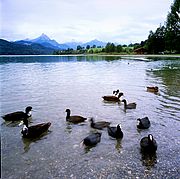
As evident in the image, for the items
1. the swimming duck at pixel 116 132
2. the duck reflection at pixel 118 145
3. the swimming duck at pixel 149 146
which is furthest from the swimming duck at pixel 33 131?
the swimming duck at pixel 149 146

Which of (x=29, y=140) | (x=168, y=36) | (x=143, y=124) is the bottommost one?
(x=29, y=140)

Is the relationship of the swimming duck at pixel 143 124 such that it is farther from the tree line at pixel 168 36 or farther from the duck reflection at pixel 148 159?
the tree line at pixel 168 36

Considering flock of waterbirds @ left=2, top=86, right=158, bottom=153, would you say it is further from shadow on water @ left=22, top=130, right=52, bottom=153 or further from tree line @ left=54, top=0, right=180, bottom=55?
tree line @ left=54, top=0, right=180, bottom=55

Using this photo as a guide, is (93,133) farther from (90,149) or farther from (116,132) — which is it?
(90,149)

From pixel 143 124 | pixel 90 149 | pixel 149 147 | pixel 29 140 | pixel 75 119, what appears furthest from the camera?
pixel 75 119

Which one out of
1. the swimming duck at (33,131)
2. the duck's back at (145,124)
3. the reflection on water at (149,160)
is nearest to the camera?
the reflection on water at (149,160)

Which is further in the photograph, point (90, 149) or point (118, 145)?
point (118, 145)

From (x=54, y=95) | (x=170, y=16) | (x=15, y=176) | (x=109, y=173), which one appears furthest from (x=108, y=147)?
(x=170, y=16)

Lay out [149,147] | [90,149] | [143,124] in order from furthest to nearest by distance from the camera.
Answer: [143,124]
[90,149]
[149,147]

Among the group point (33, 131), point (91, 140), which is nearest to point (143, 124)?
point (91, 140)

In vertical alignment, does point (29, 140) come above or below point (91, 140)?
below

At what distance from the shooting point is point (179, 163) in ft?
27.1

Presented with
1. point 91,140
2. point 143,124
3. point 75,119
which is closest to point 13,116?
point 75,119

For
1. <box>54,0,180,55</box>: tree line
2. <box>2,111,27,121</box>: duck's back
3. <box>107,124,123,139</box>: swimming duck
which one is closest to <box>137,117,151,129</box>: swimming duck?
<box>107,124,123,139</box>: swimming duck
